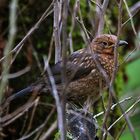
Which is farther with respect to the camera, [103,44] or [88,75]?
[103,44]

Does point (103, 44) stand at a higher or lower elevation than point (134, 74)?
higher

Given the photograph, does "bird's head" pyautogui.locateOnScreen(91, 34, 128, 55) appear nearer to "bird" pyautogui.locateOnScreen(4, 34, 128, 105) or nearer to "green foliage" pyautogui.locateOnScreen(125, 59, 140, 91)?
"bird" pyautogui.locateOnScreen(4, 34, 128, 105)

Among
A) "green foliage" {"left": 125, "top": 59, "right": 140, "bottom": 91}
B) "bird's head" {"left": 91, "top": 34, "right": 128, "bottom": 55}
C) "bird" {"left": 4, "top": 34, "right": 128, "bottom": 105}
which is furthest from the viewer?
"green foliage" {"left": 125, "top": 59, "right": 140, "bottom": 91}

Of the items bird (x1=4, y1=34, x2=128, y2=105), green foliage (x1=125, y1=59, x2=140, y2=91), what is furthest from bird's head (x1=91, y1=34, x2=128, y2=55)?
green foliage (x1=125, y1=59, x2=140, y2=91)

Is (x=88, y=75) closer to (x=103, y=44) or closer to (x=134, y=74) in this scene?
(x=103, y=44)

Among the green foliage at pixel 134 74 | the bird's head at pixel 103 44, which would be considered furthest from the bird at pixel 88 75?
the green foliage at pixel 134 74

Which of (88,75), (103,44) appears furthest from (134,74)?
(88,75)

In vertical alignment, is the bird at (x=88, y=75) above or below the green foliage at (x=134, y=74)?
above

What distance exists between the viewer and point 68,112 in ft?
14.3

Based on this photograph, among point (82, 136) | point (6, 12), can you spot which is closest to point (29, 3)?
point (6, 12)

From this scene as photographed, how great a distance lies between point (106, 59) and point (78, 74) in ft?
0.97

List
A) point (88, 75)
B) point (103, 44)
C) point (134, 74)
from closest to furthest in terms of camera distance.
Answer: point (88, 75)
point (103, 44)
point (134, 74)

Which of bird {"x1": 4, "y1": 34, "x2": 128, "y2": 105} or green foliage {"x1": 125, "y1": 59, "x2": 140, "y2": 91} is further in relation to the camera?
green foliage {"x1": 125, "y1": 59, "x2": 140, "y2": 91}

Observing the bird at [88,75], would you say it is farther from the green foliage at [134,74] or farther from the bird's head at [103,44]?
the green foliage at [134,74]
